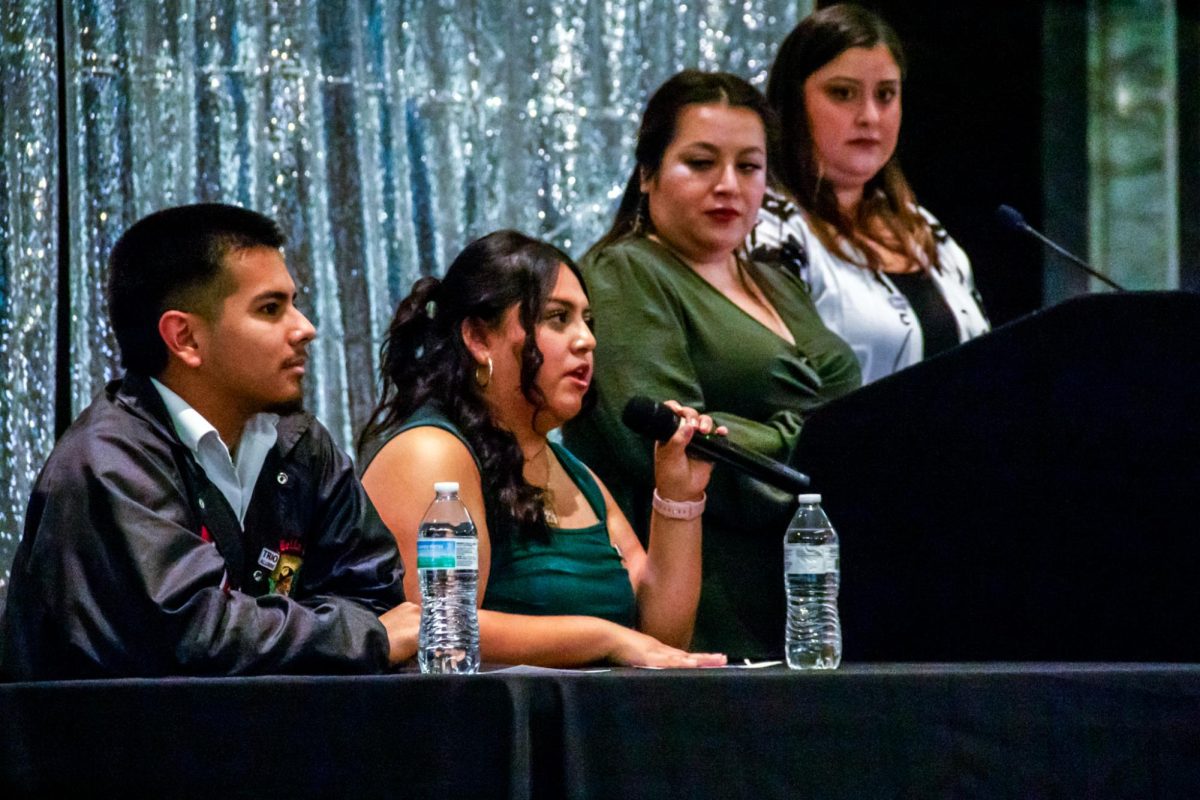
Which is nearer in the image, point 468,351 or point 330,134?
point 468,351

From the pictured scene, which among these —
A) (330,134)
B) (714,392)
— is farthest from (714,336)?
(330,134)

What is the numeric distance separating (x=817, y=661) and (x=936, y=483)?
0.32 m

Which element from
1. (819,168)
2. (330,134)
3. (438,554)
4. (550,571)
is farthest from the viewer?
(330,134)

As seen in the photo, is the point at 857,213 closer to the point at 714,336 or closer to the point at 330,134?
the point at 714,336

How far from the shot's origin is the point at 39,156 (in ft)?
8.61

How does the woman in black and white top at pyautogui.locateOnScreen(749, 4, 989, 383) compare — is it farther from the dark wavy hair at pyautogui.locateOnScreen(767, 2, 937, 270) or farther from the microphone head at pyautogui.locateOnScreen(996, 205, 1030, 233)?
the microphone head at pyautogui.locateOnScreen(996, 205, 1030, 233)

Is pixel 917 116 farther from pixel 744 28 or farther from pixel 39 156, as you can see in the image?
pixel 39 156

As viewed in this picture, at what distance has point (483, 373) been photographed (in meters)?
2.21

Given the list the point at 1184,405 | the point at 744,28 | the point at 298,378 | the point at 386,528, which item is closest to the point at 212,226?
the point at 298,378

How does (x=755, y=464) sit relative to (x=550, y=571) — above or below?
above

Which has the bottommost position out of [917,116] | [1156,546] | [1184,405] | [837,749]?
[837,749]

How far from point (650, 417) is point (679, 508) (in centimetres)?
25

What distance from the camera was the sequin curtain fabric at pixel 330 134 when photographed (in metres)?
2.61

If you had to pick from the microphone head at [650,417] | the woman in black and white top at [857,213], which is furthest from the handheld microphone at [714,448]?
the woman in black and white top at [857,213]
